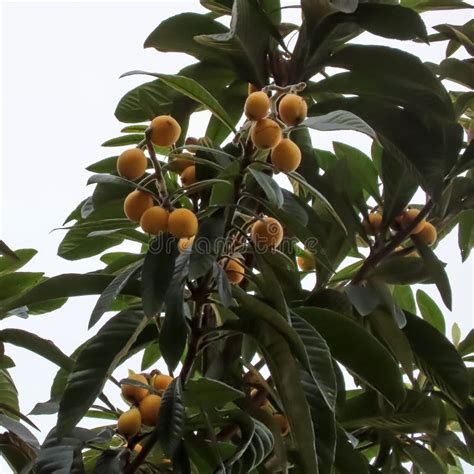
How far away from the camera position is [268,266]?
0.83 meters

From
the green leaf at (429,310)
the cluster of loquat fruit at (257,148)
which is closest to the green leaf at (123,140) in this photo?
the cluster of loquat fruit at (257,148)

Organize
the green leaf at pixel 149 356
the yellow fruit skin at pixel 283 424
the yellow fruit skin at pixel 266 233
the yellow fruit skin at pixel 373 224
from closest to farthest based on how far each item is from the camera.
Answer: the yellow fruit skin at pixel 266 233 < the yellow fruit skin at pixel 283 424 < the yellow fruit skin at pixel 373 224 < the green leaf at pixel 149 356

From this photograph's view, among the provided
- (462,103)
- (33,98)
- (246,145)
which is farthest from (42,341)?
(33,98)

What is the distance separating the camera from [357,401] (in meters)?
0.97

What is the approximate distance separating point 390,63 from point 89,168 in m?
0.41

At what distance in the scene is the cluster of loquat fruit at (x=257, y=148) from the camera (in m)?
0.74

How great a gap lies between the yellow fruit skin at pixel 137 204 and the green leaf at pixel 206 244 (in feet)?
0.18

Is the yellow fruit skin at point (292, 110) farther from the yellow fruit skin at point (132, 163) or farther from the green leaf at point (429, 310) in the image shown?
the green leaf at point (429, 310)

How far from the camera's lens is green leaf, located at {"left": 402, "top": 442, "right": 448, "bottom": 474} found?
1.00 meters

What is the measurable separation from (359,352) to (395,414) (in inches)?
5.5

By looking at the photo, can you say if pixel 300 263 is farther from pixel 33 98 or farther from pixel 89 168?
pixel 33 98

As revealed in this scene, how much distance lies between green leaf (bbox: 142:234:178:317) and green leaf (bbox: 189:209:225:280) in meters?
0.03

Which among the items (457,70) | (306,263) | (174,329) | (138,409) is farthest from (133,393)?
(457,70)

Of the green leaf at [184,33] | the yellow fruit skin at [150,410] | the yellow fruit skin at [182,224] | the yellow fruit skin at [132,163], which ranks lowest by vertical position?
the yellow fruit skin at [150,410]
